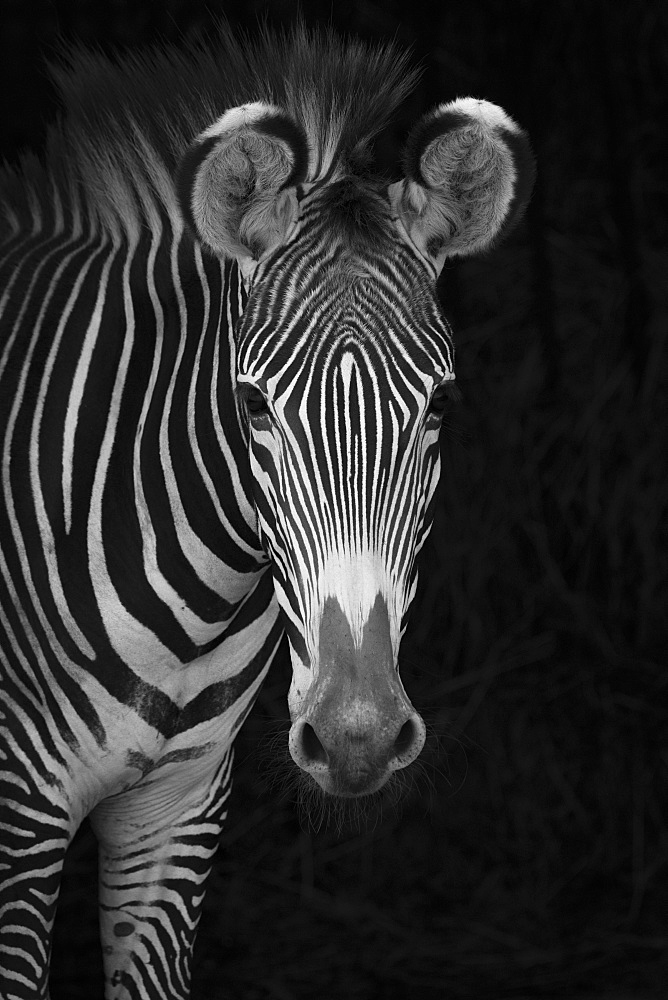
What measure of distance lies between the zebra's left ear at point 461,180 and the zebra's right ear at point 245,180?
0.82 feet

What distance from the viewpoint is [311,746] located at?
80.9 inches

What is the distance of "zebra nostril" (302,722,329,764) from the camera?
2.04 meters

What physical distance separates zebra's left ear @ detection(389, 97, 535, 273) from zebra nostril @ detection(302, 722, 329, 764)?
1068 millimetres

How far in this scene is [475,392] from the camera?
513 centimetres

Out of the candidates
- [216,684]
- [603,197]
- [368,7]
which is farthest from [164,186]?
[603,197]

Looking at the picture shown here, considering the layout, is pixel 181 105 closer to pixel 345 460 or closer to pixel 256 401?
pixel 256 401

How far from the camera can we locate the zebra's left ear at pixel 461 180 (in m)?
2.26

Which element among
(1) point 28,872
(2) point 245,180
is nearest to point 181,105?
(2) point 245,180

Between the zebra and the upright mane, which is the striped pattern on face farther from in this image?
the upright mane

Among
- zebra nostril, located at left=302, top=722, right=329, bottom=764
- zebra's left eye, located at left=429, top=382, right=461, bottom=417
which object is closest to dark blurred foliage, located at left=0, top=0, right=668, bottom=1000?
zebra's left eye, located at left=429, top=382, right=461, bottom=417

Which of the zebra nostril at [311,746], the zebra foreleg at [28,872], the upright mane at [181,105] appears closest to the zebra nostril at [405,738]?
the zebra nostril at [311,746]

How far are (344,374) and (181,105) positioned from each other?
946 mm

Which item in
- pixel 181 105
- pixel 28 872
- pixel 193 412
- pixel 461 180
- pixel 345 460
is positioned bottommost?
pixel 28 872

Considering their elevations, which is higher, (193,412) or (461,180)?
(461,180)
